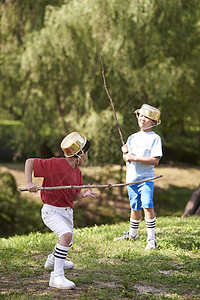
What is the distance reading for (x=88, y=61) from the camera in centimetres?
1223

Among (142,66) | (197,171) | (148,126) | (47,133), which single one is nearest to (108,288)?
(148,126)

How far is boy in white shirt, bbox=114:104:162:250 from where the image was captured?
214 inches

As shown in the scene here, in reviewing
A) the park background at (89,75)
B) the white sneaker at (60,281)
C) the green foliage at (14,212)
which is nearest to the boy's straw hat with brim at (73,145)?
the white sneaker at (60,281)

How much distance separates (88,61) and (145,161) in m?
7.39

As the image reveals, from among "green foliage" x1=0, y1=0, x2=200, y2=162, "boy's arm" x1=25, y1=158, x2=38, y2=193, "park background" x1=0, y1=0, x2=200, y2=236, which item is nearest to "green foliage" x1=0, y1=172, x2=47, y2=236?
"park background" x1=0, y1=0, x2=200, y2=236

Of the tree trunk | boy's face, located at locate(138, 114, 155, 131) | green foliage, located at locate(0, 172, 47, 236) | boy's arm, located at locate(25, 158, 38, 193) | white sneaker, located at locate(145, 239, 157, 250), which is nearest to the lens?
boy's arm, located at locate(25, 158, 38, 193)

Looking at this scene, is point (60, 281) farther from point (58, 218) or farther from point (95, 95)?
point (95, 95)

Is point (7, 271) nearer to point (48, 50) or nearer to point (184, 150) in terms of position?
point (48, 50)

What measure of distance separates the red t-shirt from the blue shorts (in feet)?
4.51

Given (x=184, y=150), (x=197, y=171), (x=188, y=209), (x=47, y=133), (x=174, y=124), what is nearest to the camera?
(x=188, y=209)

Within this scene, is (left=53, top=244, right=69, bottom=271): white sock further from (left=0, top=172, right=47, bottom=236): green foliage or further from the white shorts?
(left=0, top=172, right=47, bottom=236): green foliage

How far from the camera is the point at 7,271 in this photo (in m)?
4.62

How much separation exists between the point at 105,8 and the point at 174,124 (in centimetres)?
844

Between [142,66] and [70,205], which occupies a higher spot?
[142,66]
